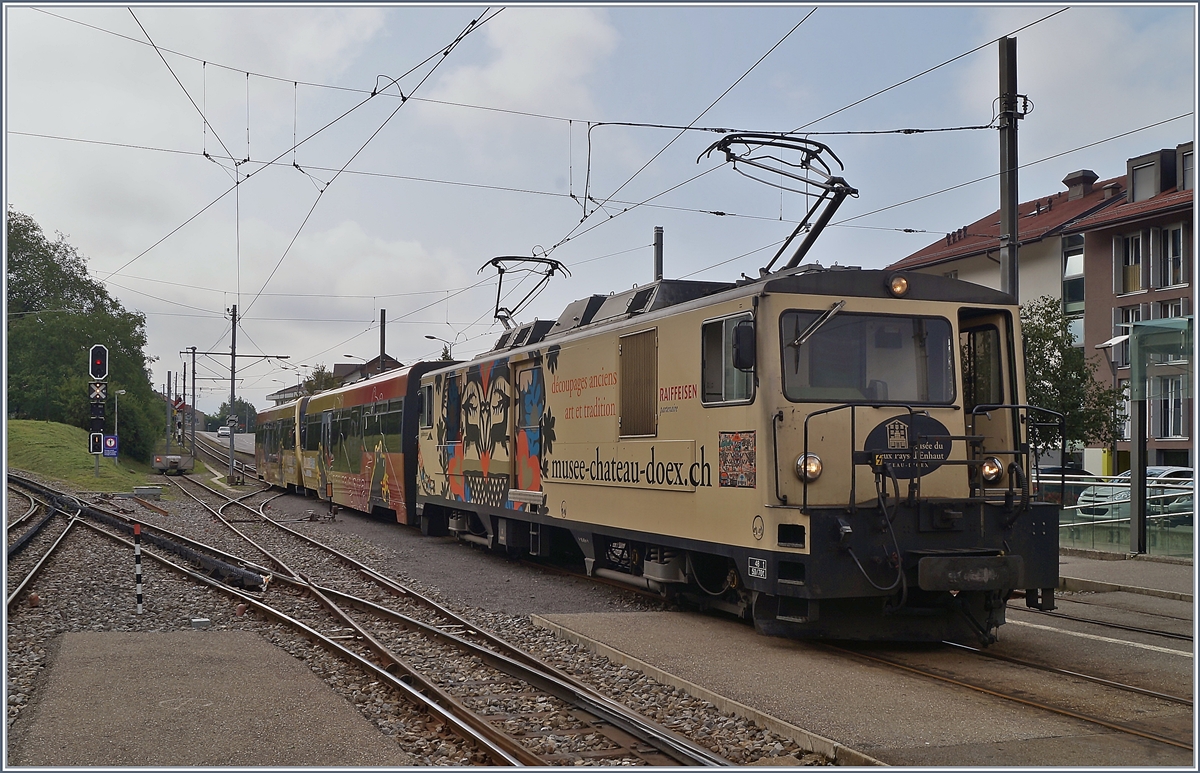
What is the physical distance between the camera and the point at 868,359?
8781mm

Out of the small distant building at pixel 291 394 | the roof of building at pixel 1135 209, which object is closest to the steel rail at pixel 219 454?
the small distant building at pixel 291 394

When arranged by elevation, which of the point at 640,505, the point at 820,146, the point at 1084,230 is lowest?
the point at 640,505

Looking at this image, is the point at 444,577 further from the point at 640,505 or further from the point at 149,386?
the point at 149,386

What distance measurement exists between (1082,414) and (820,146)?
16.4 m

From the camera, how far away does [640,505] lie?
1051 cm

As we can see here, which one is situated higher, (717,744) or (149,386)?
(149,386)

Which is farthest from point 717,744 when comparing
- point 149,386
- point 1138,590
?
point 149,386

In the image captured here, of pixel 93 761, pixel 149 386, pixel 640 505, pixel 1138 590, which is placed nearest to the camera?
pixel 93 761

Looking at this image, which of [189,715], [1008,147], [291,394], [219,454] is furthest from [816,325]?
[291,394]

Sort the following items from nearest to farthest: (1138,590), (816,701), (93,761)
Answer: (93,761) < (816,701) < (1138,590)

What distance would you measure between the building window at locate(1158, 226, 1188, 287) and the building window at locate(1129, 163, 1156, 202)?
1894mm

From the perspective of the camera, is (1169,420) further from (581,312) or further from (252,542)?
(252,542)

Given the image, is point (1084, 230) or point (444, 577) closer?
point (444, 577)

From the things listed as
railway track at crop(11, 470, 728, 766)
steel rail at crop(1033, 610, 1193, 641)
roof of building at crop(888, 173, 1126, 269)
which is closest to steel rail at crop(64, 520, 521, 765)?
railway track at crop(11, 470, 728, 766)
